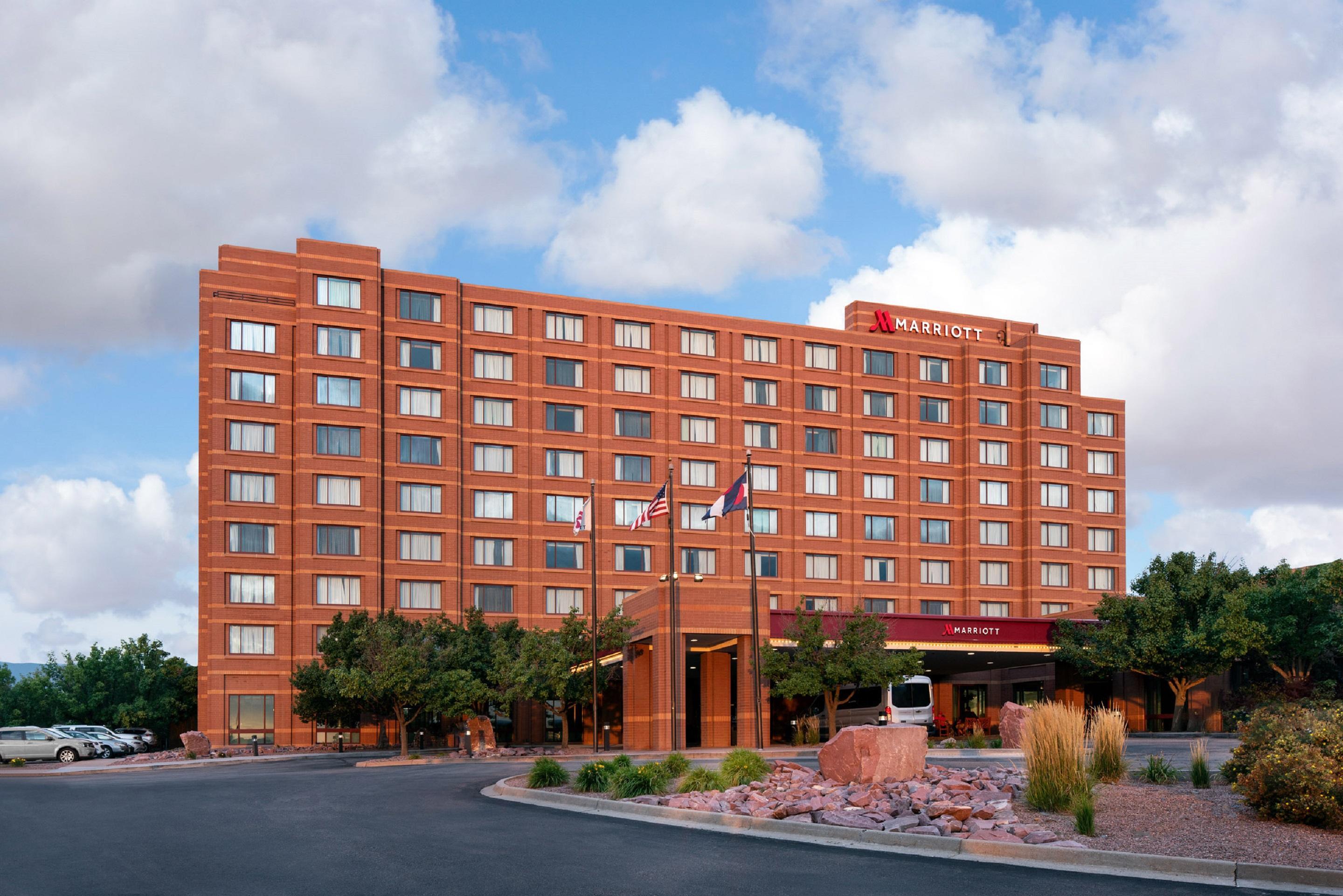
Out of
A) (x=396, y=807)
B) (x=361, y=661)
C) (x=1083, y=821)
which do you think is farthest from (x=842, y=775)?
(x=361, y=661)

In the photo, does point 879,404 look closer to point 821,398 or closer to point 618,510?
point 821,398

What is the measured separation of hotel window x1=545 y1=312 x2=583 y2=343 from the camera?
77.8 m

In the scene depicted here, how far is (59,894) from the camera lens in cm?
1317

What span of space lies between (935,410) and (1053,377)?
9.91 meters

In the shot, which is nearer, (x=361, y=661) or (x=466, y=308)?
(x=361, y=661)

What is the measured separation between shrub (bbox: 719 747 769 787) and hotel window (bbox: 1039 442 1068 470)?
69.3m

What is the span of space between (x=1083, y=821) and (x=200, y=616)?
63.6 metres

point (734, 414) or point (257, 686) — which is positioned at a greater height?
point (734, 414)

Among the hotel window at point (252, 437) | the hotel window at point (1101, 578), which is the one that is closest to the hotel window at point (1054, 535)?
the hotel window at point (1101, 578)

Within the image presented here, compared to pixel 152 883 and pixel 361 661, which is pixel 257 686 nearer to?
pixel 361 661

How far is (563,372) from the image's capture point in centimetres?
7794

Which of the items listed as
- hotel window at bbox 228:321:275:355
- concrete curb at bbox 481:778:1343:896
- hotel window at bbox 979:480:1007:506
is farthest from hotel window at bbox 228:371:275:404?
concrete curb at bbox 481:778:1343:896

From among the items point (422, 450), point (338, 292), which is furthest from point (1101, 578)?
point (338, 292)

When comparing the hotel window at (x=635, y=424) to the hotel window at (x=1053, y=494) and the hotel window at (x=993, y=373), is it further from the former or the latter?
the hotel window at (x=1053, y=494)
